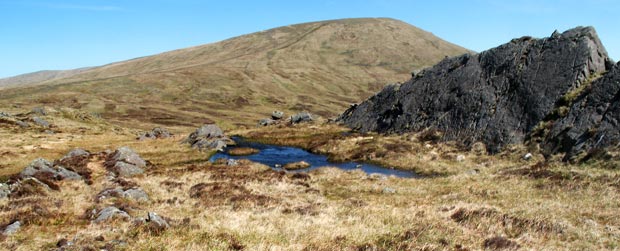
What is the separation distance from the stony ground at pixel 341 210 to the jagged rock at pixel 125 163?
1443 millimetres

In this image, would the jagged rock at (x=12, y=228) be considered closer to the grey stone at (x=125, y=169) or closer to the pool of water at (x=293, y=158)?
the grey stone at (x=125, y=169)

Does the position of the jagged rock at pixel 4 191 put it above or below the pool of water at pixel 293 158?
above

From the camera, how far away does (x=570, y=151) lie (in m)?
39.5

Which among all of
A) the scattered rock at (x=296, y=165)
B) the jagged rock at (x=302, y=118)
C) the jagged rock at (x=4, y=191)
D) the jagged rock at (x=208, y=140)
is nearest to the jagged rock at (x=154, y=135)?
the jagged rock at (x=208, y=140)

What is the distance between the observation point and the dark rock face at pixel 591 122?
38.4 m

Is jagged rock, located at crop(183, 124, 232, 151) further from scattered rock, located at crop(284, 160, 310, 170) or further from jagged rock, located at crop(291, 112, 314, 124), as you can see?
jagged rock, located at crop(291, 112, 314, 124)

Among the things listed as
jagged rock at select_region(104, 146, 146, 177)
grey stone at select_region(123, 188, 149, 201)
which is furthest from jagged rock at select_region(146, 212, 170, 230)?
jagged rock at select_region(104, 146, 146, 177)

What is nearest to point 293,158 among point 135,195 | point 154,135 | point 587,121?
point 135,195

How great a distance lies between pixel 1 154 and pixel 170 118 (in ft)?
349

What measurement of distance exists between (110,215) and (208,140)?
5542 cm

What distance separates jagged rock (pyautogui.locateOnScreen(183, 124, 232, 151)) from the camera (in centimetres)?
7038

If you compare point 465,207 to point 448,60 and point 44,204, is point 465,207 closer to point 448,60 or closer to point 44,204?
point 44,204

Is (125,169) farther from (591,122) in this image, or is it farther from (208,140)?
(591,122)

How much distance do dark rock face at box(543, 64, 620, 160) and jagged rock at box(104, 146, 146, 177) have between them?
44904 mm
